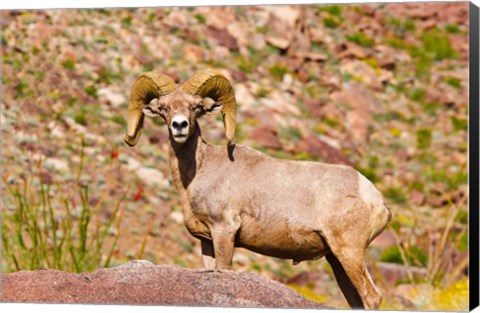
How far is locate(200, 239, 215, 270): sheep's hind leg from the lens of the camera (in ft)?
39.9

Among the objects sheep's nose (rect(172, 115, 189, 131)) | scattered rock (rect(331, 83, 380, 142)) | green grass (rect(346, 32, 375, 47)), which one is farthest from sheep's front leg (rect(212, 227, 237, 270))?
green grass (rect(346, 32, 375, 47))

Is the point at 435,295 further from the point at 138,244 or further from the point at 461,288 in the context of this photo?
the point at 138,244

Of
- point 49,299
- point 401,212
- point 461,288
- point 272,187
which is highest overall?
point 272,187

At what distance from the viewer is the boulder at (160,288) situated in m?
11.8

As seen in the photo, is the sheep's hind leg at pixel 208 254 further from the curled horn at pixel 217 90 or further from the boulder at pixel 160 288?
the curled horn at pixel 217 90

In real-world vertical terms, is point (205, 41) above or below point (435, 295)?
above

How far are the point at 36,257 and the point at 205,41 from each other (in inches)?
522

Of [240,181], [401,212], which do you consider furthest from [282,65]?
[240,181]

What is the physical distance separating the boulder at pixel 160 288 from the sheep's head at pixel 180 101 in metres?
1.31

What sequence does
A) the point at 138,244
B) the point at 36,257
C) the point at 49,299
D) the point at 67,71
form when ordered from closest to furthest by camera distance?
1. the point at 49,299
2. the point at 36,257
3. the point at 138,244
4. the point at 67,71

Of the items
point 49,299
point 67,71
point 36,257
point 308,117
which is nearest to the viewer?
point 49,299

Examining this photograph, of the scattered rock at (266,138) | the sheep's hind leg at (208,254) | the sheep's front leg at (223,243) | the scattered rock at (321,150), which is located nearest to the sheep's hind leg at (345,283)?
the sheep's front leg at (223,243)

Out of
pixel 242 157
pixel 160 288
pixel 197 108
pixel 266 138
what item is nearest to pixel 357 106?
pixel 266 138

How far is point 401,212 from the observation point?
1008 inches
